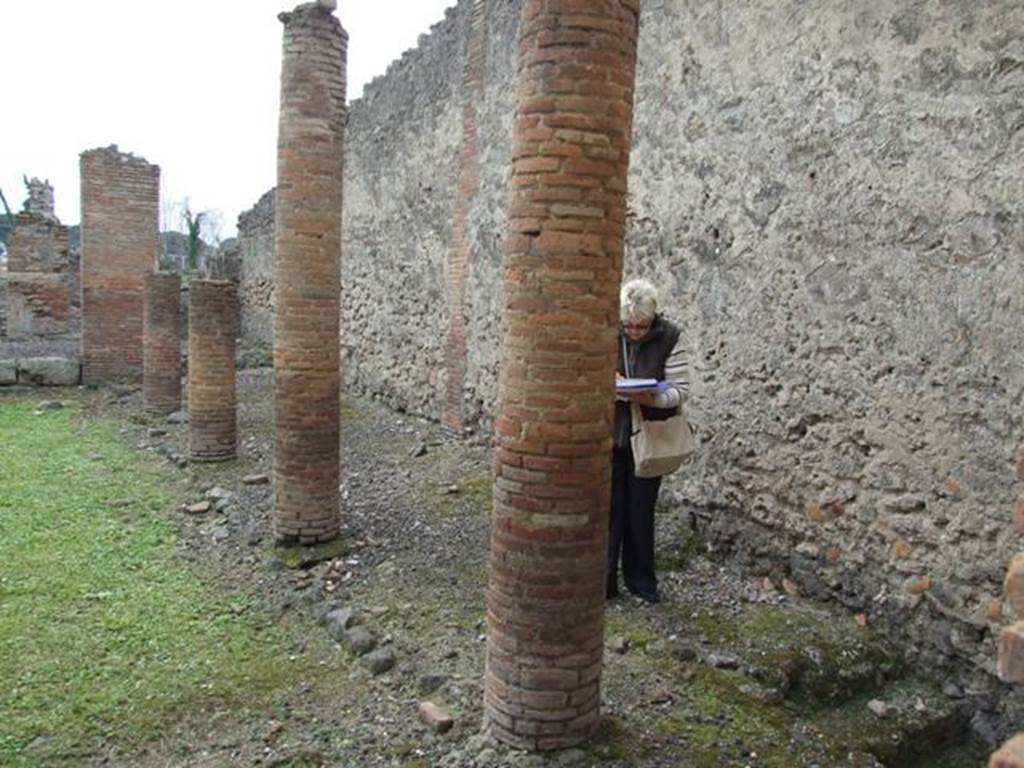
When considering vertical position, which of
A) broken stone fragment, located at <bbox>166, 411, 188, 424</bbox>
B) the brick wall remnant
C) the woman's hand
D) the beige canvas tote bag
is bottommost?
broken stone fragment, located at <bbox>166, 411, 188, 424</bbox>

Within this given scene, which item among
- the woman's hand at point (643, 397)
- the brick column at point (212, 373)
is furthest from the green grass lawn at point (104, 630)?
the woman's hand at point (643, 397)

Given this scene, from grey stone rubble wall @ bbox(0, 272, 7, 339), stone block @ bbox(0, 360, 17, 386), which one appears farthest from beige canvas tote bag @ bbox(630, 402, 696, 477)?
grey stone rubble wall @ bbox(0, 272, 7, 339)

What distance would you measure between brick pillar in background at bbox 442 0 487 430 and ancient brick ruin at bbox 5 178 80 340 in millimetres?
14687

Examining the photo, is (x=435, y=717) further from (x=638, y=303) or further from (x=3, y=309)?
(x=3, y=309)

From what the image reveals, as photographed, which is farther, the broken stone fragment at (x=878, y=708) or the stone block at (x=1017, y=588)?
the broken stone fragment at (x=878, y=708)

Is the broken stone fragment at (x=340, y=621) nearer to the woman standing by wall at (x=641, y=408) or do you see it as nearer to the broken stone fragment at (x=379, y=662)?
the broken stone fragment at (x=379, y=662)

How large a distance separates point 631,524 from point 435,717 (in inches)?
63.9

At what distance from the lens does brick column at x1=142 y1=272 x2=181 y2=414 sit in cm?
1204

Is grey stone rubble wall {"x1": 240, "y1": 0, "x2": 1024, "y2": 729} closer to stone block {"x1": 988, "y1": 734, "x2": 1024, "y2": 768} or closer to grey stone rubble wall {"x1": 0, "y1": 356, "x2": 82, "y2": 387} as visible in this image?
stone block {"x1": 988, "y1": 734, "x2": 1024, "y2": 768}

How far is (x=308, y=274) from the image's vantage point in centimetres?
641

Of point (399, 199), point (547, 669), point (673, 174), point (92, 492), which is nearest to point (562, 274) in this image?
point (547, 669)

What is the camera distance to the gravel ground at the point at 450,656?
379cm

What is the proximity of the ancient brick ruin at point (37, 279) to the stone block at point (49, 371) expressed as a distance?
711 cm

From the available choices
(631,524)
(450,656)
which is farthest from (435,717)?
(631,524)
